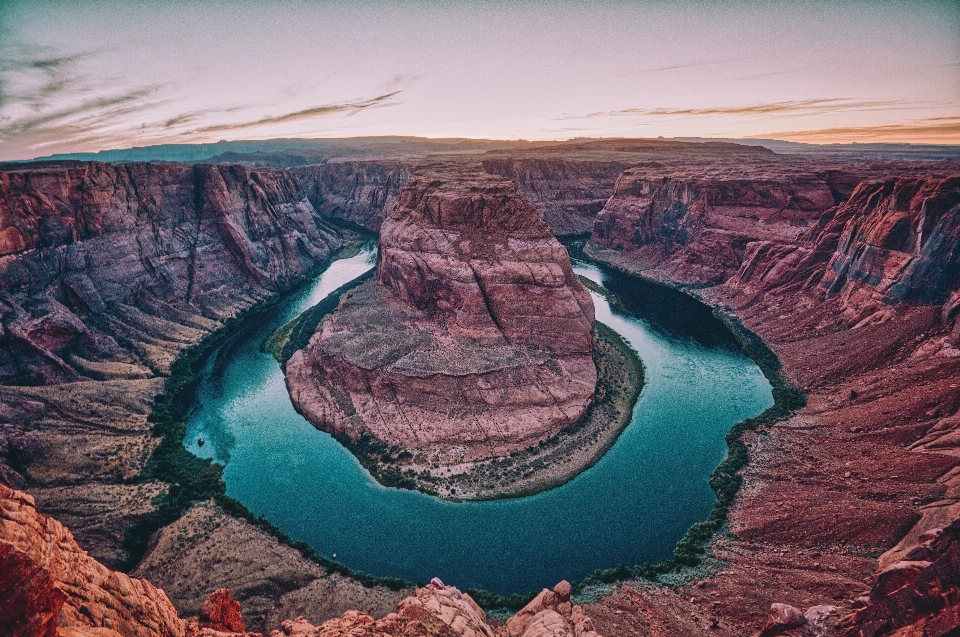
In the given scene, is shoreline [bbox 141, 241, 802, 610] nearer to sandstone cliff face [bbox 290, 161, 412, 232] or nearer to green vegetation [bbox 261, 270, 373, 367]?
green vegetation [bbox 261, 270, 373, 367]

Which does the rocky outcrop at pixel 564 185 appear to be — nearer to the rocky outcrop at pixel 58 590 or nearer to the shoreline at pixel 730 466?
the shoreline at pixel 730 466

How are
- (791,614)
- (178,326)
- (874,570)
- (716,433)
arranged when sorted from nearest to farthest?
(791,614) → (874,570) → (716,433) → (178,326)

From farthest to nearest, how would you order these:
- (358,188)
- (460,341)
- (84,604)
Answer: (358,188) < (460,341) < (84,604)

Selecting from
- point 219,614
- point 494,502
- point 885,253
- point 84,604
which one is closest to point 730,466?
point 494,502

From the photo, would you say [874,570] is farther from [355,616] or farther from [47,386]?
[47,386]

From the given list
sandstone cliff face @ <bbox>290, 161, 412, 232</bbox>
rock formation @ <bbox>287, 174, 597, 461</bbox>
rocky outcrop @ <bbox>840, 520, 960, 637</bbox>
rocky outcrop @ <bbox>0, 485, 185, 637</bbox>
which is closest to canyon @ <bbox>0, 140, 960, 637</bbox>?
rocky outcrop @ <bbox>840, 520, 960, 637</bbox>

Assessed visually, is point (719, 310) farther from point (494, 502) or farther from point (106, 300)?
point (106, 300)

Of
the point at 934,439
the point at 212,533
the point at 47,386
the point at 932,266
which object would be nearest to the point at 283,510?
the point at 212,533
